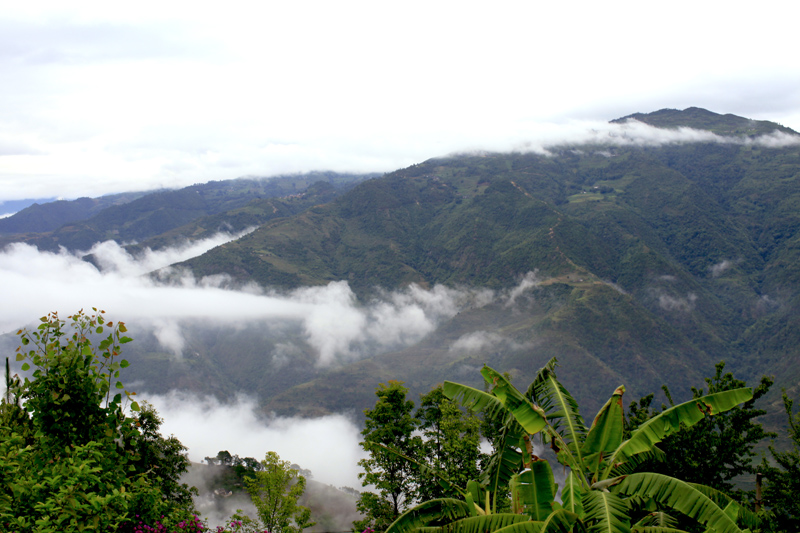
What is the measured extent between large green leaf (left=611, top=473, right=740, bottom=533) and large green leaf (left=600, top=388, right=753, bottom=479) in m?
0.52

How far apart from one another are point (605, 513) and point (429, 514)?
3921 mm

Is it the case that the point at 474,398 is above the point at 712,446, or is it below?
above

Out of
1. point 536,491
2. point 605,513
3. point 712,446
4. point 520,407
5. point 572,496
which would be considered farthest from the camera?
point 712,446

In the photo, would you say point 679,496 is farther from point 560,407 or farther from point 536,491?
point 560,407

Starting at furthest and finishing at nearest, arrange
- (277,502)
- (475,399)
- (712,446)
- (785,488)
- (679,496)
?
(277,502), (712,446), (785,488), (475,399), (679,496)

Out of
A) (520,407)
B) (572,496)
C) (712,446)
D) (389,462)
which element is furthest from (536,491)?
(389,462)

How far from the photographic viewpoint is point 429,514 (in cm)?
1065

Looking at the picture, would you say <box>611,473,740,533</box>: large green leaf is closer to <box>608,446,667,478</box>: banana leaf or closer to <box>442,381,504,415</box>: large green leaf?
<box>608,446,667,478</box>: banana leaf

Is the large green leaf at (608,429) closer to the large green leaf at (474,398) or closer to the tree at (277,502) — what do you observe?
the large green leaf at (474,398)

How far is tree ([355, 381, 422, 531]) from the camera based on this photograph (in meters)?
29.0

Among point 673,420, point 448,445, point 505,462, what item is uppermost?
point 673,420

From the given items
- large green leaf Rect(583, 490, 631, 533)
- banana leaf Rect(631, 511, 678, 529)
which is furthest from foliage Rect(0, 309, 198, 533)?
banana leaf Rect(631, 511, 678, 529)

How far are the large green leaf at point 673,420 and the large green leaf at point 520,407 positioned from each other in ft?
5.50

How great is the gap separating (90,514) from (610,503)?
880 cm
